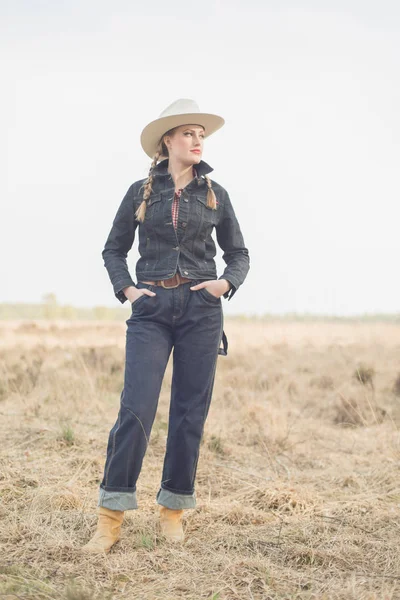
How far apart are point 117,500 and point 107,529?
7.0 inches

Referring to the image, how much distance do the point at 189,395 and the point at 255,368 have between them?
994 cm

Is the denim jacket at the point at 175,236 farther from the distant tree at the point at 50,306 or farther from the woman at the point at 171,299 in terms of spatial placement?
the distant tree at the point at 50,306

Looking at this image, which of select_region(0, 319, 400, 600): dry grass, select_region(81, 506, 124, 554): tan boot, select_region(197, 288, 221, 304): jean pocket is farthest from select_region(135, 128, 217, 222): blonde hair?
select_region(0, 319, 400, 600): dry grass

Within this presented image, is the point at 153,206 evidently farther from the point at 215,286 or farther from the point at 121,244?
the point at 215,286

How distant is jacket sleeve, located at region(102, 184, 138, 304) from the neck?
27 cm

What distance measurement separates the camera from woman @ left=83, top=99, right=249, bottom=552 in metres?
3.80

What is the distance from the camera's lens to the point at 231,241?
4.20 meters

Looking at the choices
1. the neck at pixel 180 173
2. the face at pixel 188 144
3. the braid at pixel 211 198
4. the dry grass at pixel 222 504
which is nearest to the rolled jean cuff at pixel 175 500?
the dry grass at pixel 222 504

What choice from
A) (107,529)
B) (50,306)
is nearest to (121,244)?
(107,529)

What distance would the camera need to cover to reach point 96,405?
8.38 m

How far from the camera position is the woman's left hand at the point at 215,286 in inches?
152

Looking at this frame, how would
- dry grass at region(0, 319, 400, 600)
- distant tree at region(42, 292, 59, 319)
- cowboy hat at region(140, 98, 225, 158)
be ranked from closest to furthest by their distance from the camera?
dry grass at region(0, 319, 400, 600) → cowboy hat at region(140, 98, 225, 158) → distant tree at region(42, 292, 59, 319)

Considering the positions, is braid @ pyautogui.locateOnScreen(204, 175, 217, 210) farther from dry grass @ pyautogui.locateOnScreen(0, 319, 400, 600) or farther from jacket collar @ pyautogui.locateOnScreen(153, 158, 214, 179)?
dry grass @ pyautogui.locateOnScreen(0, 319, 400, 600)

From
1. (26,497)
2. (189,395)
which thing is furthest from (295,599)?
(26,497)
